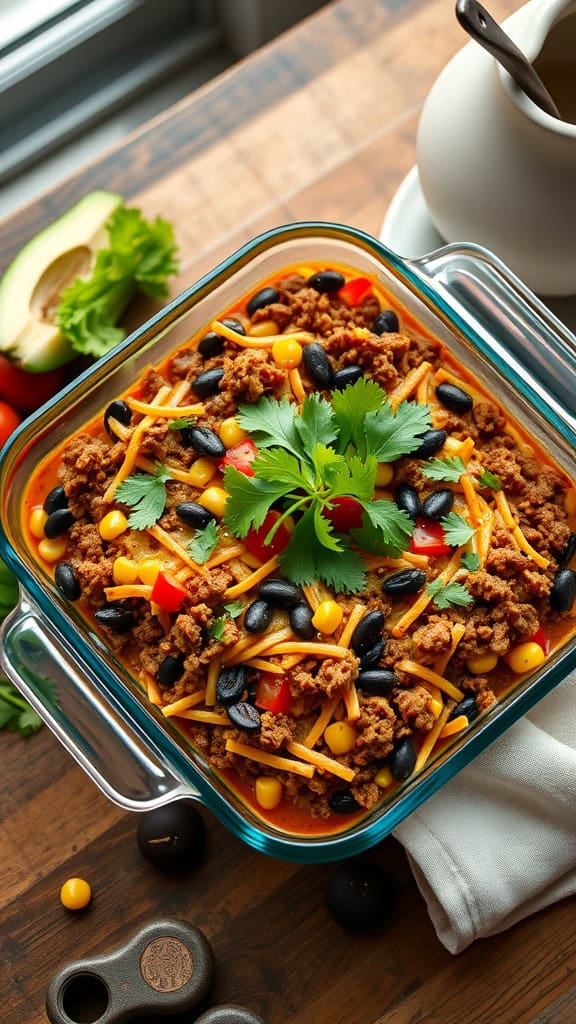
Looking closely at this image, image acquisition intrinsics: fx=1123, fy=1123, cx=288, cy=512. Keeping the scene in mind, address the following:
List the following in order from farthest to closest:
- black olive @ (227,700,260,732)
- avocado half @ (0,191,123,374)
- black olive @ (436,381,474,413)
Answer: avocado half @ (0,191,123,374) < black olive @ (436,381,474,413) < black olive @ (227,700,260,732)

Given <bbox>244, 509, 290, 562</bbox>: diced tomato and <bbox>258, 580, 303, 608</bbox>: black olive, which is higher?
<bbox>244, 509, 290, 562</bbox>: diced tomato

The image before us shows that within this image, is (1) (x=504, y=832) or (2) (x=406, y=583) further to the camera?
(1) (x=504, y=832)

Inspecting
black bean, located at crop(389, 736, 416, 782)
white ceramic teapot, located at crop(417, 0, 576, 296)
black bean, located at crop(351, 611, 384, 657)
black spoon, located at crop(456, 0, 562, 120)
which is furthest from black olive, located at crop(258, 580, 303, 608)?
black spoon, located at crop(456, 0, 562, 120)

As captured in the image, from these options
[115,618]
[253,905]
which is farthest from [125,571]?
[253,905]

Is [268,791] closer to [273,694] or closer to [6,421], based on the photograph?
[273,694]

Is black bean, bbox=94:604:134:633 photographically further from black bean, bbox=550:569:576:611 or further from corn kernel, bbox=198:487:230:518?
black bean, bbox=550:569:576:611

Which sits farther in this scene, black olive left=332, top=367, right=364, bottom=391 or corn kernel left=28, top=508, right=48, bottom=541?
corn kernel left=28, top=508, right=48, bottom=541

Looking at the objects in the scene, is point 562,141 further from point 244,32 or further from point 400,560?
point 244,32
